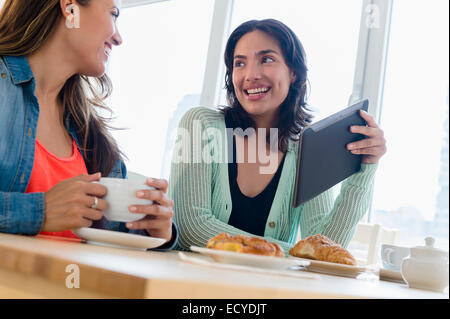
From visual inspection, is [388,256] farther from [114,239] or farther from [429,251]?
[114,239]

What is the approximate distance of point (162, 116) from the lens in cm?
355

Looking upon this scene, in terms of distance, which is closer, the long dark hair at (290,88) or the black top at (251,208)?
the black top at (251,208)

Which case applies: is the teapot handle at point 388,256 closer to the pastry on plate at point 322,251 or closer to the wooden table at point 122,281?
the pastry on plate at point 322,251

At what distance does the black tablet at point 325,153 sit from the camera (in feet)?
3.31

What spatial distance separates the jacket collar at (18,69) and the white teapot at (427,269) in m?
0.91

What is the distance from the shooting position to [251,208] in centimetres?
155

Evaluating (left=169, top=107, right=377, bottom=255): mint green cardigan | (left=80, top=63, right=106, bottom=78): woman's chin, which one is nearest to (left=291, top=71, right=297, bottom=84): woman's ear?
(left=169, top=107, right=377, bottom=255): mint green cardigan

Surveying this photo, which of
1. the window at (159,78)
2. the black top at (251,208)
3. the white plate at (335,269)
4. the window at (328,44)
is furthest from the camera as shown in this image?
the window at (159,78)

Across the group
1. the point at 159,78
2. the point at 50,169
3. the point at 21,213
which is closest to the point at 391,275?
the point at 21,213

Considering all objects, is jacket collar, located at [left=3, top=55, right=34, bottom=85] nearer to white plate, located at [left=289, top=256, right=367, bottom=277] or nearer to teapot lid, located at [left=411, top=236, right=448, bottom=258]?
white plate, located at [left=289, top=256, right=367, bottom=277]

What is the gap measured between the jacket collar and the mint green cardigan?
1.75 feet

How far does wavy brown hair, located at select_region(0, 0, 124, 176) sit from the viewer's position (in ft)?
3.95

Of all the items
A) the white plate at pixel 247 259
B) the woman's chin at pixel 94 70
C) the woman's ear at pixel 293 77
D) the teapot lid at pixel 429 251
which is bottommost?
the white plate at pixel 247 259

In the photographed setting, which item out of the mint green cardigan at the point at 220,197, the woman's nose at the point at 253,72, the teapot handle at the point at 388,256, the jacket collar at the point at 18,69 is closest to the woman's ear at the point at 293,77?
the woman's nose at the point at 253,72
